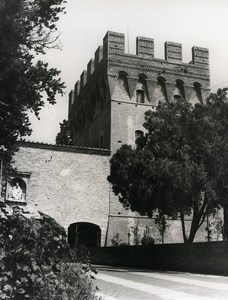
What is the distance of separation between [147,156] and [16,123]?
742 centimetres

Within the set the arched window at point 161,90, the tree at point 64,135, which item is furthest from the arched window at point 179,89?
the tree at point 64,135

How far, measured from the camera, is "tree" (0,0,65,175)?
36.6 feet

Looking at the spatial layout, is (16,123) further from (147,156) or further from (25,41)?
(147,156)

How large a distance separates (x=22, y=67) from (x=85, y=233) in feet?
68.0

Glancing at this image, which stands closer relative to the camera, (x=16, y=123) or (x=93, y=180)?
(x=16, y=123)

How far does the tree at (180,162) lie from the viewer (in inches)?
668

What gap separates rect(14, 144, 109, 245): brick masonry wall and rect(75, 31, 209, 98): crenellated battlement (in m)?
7.66

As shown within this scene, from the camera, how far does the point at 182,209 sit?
1778 cm

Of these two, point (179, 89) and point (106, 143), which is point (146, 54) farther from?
point (106, 143)

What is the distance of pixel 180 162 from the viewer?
57.1 feet

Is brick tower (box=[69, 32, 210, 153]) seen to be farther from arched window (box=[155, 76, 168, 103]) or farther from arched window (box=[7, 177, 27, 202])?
arched window (box=[7, 177, 27, 202])

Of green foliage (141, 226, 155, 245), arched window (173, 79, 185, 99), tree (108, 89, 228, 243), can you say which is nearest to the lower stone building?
green foliage (141, 226, 155, 245)

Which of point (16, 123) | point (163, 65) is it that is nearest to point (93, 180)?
point (163, 65)

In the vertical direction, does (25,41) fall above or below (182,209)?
above
